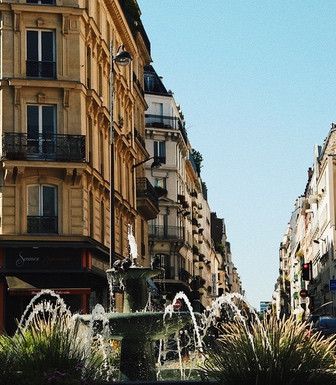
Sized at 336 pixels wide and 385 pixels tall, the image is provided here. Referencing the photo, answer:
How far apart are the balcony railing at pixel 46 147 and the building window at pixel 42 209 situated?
1.16 metres

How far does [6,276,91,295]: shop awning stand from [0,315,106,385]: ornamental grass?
24170 mm

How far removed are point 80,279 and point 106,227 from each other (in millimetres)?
6397

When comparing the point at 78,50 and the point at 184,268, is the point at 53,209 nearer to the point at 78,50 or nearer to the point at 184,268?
the point at 78,50

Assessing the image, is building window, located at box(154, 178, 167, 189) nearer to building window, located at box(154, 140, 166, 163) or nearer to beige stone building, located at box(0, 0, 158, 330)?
building window, located at box(154, 140, 166, 163)

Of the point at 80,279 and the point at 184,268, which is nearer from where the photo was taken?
the point at 80,279

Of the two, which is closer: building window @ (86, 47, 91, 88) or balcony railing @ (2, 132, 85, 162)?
balcony railing @ (2, 132, 85, 162)

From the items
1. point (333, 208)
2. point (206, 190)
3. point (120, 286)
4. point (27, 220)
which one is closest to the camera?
point (120, 286)

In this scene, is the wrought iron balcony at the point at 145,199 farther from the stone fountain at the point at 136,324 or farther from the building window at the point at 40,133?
the stone fountain at the point at 136,324

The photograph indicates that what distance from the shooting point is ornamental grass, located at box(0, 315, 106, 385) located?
1433 cm

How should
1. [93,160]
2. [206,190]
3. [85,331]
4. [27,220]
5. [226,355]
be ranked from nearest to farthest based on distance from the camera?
[226,355]
[85,331]
[27,220]
[93,160]
[206,190]

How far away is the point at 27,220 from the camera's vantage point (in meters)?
40.8

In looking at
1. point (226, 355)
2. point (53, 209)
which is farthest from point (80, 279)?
point (226, 355)

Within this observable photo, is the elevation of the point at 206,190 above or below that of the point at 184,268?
above

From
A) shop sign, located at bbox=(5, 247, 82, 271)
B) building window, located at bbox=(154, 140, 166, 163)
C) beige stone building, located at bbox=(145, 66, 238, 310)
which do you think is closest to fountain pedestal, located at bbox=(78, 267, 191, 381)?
shop sign, located at bbox=(5, 247, 82, 271)
